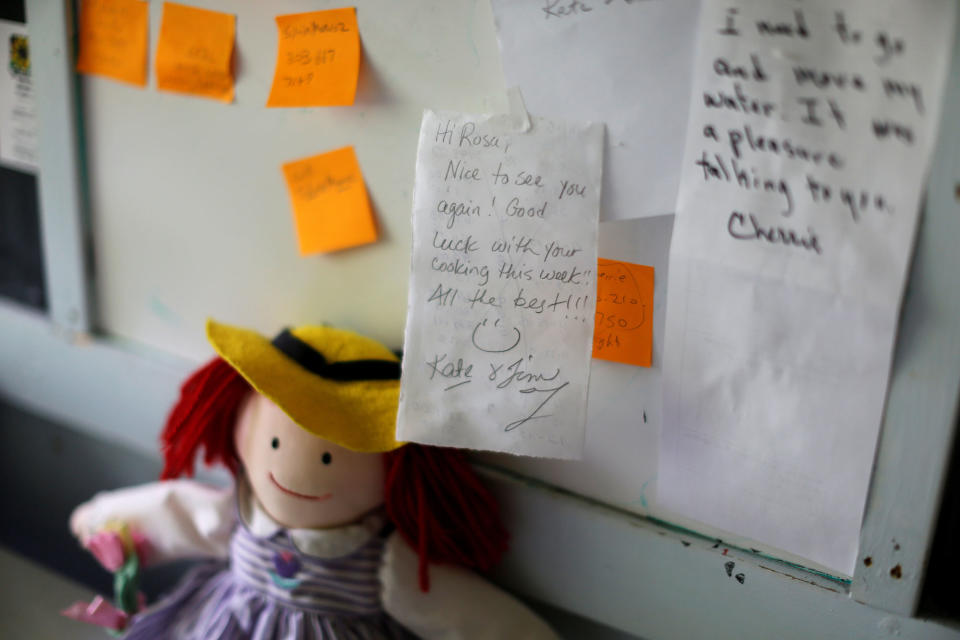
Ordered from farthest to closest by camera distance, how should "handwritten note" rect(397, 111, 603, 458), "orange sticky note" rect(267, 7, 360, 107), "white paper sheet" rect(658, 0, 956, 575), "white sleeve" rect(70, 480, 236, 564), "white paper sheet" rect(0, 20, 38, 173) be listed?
"white paper sheet" rect(0, 20, 38, 173) → "white sleeve" rect(70, 480, 236, 564) → "orange sticky note" rect(267, 7, 360, 107) → "handwritten note" rect(397, 111, 603, 458) → "white paper sheet" rect(658, 0, 956, 575)

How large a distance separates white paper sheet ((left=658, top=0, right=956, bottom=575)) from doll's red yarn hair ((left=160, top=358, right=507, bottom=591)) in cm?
23

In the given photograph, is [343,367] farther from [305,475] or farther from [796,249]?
[796,249]

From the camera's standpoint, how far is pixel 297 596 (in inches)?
32.8

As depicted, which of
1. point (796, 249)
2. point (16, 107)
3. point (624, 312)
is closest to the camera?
point (796, 249)

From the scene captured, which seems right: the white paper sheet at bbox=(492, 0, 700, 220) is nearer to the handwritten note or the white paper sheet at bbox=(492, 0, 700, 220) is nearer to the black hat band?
the handwritten note

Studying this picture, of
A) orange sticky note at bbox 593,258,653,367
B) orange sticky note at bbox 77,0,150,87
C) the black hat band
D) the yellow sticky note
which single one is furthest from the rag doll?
orange sticky note at bbox 77,0,150,87

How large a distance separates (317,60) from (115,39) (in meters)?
0.34

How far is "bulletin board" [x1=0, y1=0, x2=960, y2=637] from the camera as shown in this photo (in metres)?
0.69

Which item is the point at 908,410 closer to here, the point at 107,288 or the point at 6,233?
the point at 107,288

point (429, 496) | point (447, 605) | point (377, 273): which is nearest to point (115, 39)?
point (377, 273)

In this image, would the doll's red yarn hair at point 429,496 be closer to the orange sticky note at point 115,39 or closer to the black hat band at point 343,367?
the black hat band at point 343,367

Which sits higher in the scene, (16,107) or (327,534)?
(16,107)

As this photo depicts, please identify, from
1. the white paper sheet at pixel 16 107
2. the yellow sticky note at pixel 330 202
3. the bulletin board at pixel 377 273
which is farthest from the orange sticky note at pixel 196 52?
the white paper sheet at pixel 16 107

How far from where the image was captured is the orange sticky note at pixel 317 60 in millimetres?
786
